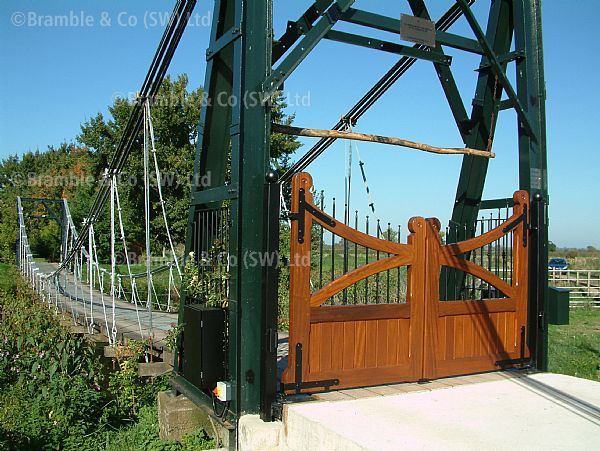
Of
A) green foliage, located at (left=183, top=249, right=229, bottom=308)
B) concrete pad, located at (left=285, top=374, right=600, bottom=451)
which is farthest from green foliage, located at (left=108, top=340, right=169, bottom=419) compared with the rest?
concrete pad, located at (left=285, top=374, right=600, bottom=451)

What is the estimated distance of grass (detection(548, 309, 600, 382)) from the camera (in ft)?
28.6

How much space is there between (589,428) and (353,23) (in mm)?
3438

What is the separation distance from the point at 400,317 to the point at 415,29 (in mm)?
2452

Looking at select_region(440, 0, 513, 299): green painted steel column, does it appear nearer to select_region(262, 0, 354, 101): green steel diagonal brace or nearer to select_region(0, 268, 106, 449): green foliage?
select_region(262, 0, 354, 101): green steel diagonal brace

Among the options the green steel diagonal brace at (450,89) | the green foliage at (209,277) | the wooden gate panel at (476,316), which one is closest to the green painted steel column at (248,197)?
the green foliage at (209,277)

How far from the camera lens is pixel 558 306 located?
5875mm

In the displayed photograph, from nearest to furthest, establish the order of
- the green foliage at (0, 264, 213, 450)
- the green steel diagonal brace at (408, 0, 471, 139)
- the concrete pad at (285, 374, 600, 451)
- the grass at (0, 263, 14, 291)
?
1. the concrete pad at (285, 374, 600, 451)
2. the green foliage at (0, 264, 213, 450)
3. the green steel diagonal brace at (408, 0, 471, 139)
4. the grass at (0, 263, 14, 291)

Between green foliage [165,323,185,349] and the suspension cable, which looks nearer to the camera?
green foliage [165,323,185,349]

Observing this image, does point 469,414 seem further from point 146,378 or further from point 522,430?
point 146,378

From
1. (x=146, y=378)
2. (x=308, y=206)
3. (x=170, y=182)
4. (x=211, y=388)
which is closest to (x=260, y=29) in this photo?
(x=308, y=206)

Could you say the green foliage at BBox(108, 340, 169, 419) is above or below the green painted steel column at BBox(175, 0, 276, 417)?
below

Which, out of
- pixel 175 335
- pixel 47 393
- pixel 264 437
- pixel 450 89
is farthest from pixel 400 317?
pixel 47 393

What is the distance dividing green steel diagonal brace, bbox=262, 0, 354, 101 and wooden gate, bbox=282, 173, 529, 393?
0.69 m

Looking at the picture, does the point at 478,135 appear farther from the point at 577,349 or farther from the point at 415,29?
the point at 577,349
